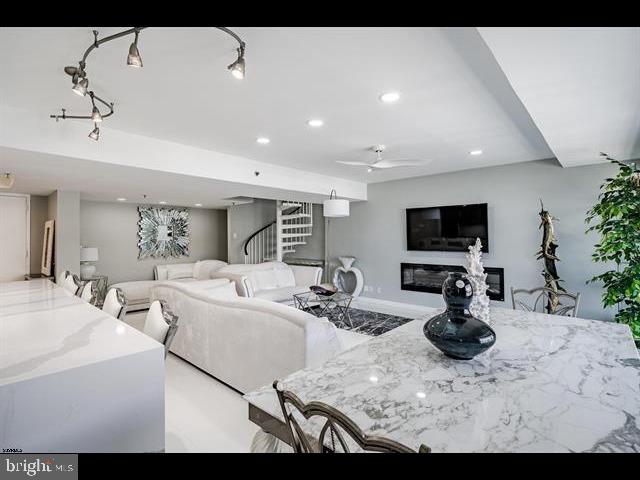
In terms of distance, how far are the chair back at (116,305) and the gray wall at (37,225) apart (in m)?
4.05

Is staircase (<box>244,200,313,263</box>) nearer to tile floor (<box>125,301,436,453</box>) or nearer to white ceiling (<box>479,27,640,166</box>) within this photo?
tile floor (<box>125,301,436,453</box>)

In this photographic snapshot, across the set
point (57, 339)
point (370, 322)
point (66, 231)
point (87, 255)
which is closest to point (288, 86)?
point (57, 339)

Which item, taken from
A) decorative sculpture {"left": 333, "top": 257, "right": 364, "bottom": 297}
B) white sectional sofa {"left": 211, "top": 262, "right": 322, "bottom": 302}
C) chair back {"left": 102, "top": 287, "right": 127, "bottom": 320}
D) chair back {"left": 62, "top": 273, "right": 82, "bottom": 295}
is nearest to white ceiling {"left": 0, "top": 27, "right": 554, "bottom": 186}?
chair back {"left": 102, "top": 287, "right": 127, "bottom": 320}

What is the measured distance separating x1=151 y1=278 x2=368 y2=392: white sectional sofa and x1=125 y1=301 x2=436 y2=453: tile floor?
12 cm

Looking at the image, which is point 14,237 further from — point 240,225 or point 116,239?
point 240,225

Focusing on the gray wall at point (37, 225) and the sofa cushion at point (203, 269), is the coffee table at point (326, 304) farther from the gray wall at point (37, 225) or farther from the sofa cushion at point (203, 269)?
the gray wall at point (37, 225)

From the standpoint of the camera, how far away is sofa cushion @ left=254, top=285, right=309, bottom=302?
5.73 meters

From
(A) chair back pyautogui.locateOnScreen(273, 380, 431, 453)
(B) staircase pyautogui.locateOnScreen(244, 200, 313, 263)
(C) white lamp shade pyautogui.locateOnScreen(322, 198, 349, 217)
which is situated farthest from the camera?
(B) staircase pyautogui.locateOnScreen(244, 200, 313, 263)

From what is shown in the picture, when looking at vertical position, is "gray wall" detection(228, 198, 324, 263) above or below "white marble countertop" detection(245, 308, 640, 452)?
above

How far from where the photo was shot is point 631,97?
80.7 inches
